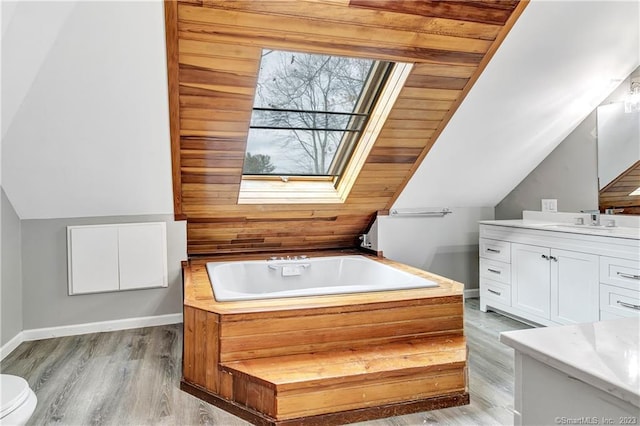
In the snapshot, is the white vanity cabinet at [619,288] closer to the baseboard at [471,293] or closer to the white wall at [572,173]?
the white wall at [572,173]

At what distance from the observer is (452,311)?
2.49 m

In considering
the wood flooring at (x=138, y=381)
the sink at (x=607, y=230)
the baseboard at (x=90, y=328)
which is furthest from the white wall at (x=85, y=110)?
the sink at (x=607, y=230)

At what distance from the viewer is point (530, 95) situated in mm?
2986

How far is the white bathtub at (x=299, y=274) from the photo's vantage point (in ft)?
10.6

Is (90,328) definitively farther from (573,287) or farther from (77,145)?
(573,287)

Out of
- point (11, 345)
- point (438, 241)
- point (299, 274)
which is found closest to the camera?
point (11, 345)

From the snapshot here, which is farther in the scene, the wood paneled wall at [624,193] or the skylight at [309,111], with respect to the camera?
the wood paneled wall at [624,193]

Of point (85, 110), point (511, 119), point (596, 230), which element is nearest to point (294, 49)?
point (85, 110)

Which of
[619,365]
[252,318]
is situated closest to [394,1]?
[252,318]

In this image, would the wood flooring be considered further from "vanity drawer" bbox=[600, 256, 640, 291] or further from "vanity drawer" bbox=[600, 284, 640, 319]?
"vanity drawer" bbox=[600, 256, 640, 291]

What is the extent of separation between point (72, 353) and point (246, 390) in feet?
4.94

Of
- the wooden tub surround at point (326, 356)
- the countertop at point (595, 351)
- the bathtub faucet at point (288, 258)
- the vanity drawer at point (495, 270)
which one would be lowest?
the wooden tub surround at point (326, 356)

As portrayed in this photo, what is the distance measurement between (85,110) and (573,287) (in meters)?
3.30

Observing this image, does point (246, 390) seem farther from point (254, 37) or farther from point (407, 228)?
point (407, 228)
